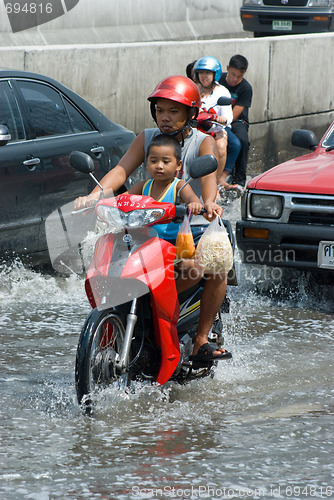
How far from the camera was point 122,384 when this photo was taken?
5102 millimetres

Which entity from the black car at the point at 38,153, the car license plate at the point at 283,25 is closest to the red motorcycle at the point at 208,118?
the black car at the point at 38,153

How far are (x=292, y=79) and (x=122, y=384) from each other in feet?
35.0

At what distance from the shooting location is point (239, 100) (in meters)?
12.1

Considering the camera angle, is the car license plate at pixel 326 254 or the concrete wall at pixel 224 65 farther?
the concrete wall at pixel 224 65

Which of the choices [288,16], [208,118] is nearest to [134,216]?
[208,118]

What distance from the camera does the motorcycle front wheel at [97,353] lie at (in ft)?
15.6

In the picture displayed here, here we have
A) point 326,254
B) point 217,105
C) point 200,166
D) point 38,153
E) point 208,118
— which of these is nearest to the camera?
point 200,166

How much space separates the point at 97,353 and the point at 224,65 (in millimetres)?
9884

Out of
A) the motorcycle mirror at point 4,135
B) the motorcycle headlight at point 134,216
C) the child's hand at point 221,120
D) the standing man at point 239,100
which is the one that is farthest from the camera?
the standing man at point 239,100

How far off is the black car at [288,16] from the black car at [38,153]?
499 inches

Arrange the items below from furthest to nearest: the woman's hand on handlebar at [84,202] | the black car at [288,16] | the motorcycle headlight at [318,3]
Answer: the motorcycle headlight at [318,3] → the black car at [288,16] → the woman's hand on handlebar at [84,202]

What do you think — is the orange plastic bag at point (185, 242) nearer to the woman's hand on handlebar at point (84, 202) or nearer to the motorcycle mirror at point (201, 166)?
the motorcycle mirror at point (201, 166)

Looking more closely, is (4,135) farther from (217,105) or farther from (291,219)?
(217,105)

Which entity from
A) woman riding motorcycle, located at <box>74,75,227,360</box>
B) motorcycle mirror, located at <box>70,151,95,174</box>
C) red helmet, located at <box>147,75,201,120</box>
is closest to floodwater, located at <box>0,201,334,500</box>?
woman riding motorcycle, located at <box>74,75,227,360</box>
